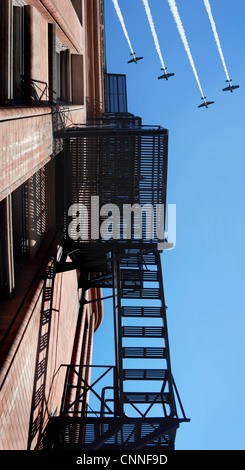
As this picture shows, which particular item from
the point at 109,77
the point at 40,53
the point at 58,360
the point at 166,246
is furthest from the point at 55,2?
the point at 109,77

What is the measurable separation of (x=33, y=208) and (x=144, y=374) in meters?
5.87

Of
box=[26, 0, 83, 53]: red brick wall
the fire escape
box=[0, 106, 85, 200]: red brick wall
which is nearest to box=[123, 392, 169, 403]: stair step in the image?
the fire escape

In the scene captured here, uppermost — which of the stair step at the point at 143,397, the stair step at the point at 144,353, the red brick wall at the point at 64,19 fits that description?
the red brick wall at the point at 64,19

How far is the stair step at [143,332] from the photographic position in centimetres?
1332

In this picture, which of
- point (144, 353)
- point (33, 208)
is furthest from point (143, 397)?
point (33, 208)

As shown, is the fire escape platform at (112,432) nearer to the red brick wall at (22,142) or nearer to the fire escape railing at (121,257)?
the fire escape railing at (121,257)

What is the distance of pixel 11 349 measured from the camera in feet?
28.8

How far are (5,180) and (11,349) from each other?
389cm

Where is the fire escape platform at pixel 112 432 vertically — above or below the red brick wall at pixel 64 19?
below

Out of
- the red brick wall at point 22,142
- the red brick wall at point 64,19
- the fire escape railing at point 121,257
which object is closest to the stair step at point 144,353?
the fire escape railing at point 121,257

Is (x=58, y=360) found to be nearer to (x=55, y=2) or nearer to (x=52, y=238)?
(x=52, y=238)

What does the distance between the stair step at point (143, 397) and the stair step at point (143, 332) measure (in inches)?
76.1

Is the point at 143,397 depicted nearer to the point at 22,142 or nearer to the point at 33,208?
the point at 33,208

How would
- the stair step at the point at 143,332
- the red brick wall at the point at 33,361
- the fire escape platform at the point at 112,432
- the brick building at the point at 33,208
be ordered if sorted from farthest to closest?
1. the stair step at the point at 143,332
2. the fire escape platform at the point at 112,432
3. the red brick wall at the point at 33,361
4. the brick building at the point at 33,208
